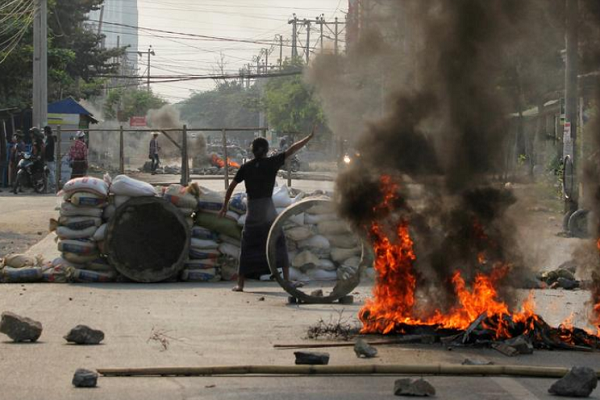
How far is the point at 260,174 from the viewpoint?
38.3 ft

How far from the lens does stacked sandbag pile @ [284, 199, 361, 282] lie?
1259 cm

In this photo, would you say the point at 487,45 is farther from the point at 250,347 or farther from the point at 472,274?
the point at 250,347

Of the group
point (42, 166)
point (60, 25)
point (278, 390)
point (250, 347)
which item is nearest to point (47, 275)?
point (250, 347)

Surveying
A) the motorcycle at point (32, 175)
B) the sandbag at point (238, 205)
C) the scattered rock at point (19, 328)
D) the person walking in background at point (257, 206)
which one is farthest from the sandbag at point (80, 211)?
the motorcycle at point (32, 175)

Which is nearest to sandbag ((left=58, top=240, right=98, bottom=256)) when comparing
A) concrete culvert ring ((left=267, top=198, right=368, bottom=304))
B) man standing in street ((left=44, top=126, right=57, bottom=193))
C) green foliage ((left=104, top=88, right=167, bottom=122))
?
concrete culvert ring ((left=267, top=198, right=368, bottom=304))

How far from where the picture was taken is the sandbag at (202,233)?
498 inches

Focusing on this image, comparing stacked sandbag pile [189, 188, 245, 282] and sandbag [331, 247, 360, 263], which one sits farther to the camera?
sandbag [331, 247, 360, 263]

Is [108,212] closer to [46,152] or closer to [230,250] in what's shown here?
[230,250]

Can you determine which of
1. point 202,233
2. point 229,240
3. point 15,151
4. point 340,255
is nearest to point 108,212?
point 202,233

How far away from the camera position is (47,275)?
40.2ft

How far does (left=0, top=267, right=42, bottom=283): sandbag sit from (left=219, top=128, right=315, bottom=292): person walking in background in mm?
2345

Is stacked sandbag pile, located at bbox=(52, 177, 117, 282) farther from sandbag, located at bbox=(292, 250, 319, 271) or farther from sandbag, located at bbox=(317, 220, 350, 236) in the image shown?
sandbag, located at bbox=(317, 220, 350, 236)

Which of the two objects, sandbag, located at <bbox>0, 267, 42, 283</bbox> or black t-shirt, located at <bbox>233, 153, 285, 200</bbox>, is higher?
black t-shirt, located at <bbox>233, 153, 285, 200</bbox>

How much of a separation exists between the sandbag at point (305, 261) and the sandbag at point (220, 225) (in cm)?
75
